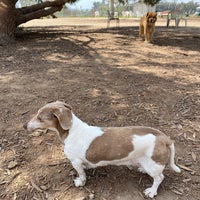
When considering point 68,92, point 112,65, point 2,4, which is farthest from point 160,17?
point 68,92

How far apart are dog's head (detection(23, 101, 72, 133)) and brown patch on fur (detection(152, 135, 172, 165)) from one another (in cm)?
67

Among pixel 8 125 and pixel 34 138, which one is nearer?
pixel 34 138

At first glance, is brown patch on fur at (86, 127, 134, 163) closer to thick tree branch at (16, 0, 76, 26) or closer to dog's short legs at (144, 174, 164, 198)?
dog's short legs at (144, 174, 164, 198)

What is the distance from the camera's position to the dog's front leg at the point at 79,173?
94.4 inches

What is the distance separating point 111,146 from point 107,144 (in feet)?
0.11

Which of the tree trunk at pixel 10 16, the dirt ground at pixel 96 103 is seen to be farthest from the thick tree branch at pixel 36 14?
the dirt ground at pixel 96 103

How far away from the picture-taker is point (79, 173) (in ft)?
8.10

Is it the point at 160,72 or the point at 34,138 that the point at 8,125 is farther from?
the point at 160,72

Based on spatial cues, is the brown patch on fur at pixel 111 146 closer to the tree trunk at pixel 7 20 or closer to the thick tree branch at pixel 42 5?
the tree trunk at pixel 7 20

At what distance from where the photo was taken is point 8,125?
3.40 m

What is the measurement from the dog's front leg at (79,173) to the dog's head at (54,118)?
0.28 metres

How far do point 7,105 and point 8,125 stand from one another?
447mm

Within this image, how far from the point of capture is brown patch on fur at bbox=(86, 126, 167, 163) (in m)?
2.30

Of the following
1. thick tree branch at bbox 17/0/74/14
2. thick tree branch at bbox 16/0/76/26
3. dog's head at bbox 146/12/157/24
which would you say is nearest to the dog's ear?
dog's head at bbox 146/12/157/24
